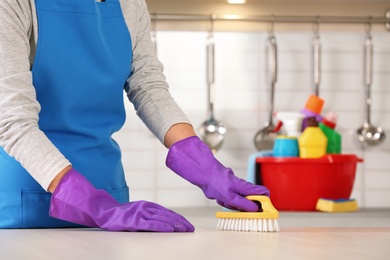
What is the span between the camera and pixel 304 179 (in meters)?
1.83

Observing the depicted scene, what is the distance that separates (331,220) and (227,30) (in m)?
0.70

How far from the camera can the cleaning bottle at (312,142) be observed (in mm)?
1812

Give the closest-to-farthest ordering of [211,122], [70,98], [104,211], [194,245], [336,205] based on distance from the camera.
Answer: [194,245] < [104,211] < [70,98] < [336,205] < [211,122]

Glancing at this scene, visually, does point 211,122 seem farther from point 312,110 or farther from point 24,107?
point 24,107

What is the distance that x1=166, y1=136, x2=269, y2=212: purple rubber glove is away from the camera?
931 mm

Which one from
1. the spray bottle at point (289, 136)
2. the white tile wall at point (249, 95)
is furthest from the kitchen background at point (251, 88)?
the spray bottle at point (289, 136)

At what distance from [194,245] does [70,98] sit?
0.37 metres

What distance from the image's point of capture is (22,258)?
0.61 metres

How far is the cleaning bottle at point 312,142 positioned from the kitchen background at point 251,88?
282mm

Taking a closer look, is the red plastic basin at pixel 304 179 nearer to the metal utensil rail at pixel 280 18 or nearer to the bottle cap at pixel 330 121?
the bottle cap at pixel 330 121

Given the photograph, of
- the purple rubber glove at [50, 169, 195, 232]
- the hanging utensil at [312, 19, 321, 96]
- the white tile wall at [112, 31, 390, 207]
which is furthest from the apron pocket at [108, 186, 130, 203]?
the hanging utensil at [312, 19, 321, 96]

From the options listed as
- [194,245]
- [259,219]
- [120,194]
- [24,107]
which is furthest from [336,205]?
[194,245]

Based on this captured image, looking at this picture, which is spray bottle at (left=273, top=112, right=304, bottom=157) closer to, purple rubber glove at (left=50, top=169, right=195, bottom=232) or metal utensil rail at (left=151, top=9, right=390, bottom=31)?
metal utensil rail at (left=151, top=9, right=390, bottom=31)

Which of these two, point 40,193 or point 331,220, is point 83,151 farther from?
point 331,220
